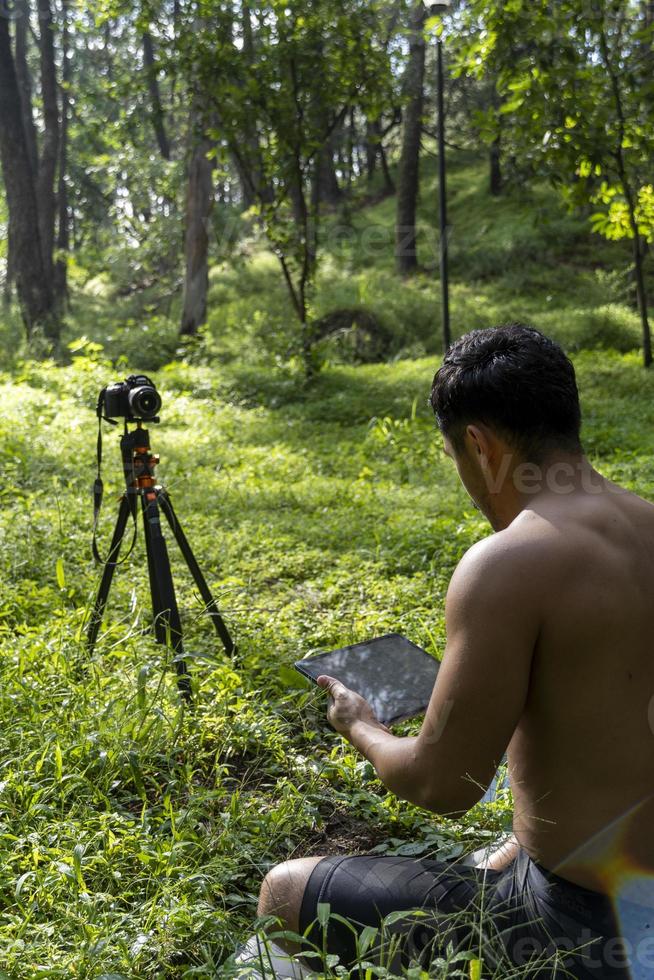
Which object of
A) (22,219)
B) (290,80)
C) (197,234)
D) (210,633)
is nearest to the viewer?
(210,633)

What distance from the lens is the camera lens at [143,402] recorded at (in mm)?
3404

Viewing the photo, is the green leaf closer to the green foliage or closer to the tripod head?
the tripod head

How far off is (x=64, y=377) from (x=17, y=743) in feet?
27.2

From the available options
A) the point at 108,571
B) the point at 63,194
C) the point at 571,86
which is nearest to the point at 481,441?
the point at 108,571

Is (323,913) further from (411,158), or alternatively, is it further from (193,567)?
(411,158)

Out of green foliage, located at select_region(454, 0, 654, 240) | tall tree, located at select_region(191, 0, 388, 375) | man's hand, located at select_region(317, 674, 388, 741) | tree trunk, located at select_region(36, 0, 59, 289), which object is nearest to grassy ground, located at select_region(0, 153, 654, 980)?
man's hand, located at select_region(317, 674, 388, 741)

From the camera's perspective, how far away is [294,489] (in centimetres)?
650

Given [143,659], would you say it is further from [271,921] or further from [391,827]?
[271,921]

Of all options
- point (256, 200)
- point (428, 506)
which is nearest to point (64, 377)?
point (256, 200)

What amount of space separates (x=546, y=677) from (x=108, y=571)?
96.8 inches

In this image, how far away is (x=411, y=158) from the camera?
610 inches

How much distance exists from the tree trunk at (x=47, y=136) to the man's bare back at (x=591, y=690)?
634 inches

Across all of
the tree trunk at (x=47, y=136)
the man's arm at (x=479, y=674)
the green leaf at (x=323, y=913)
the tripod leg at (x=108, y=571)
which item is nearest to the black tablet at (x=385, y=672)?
the green leaf at (x=323, y=913)

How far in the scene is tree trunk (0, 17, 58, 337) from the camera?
13.0m
